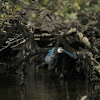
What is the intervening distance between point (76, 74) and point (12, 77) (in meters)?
2.20

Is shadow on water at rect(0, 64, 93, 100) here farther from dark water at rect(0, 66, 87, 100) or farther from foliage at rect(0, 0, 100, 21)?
foliage at rect(0, 0, 100, 21)

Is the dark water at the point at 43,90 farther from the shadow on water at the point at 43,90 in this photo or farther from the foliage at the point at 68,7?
the foliage at the point at 68,7

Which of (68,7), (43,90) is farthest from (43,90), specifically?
(68,7)

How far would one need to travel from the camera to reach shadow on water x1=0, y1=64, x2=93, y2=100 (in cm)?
832

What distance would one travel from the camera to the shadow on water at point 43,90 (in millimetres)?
8320

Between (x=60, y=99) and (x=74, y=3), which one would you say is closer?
(x=74, y=3)

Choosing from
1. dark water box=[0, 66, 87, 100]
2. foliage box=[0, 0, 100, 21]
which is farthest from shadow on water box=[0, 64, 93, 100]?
foliage box=[0, 0, 100, 21]

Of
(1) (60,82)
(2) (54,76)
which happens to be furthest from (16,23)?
(2) (54,76)

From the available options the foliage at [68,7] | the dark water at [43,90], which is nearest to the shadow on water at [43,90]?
the dark water at [43,90]

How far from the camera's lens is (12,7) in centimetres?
801

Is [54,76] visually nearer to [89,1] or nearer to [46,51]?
[46,51]

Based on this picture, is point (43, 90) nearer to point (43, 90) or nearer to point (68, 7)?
point (43, 90)

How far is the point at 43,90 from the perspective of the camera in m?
9.18

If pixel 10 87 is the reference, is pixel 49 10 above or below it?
above
